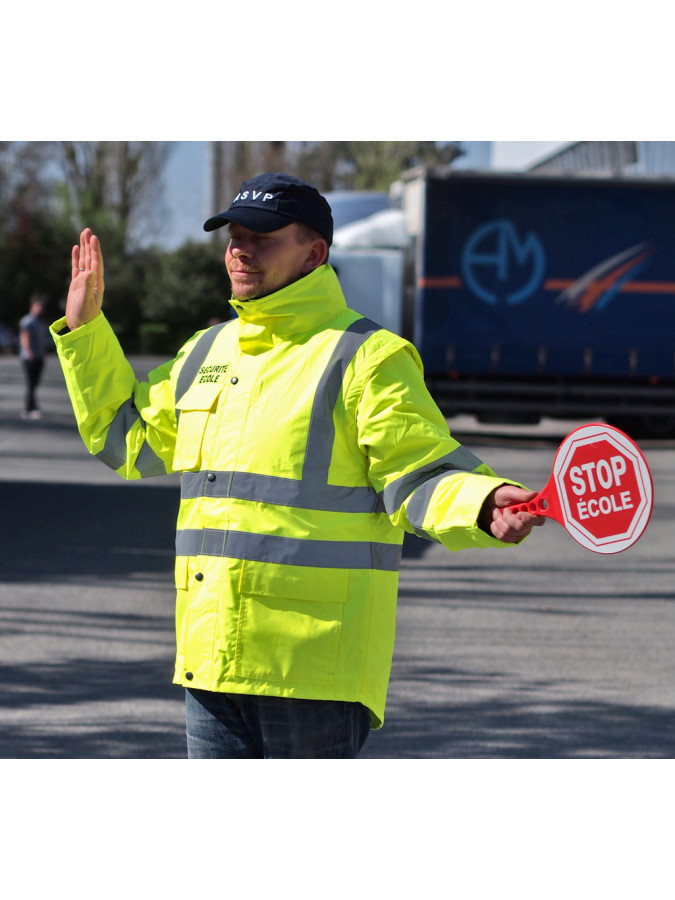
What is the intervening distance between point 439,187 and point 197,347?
1630cm

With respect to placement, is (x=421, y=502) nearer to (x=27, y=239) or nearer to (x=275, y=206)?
(x=275, y=206)

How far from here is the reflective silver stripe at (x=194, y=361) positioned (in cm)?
312

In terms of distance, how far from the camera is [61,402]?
27.8 metres

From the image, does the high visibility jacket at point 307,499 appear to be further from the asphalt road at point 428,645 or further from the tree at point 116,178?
the tree at point 116,178

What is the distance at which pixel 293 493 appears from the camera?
2852mm

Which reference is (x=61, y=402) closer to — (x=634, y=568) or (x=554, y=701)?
(x=634, y=568)

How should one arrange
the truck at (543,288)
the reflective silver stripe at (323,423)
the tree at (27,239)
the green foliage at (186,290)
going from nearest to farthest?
the reflective silver stripe at (323,423), the truck at (543,288), the green foliage at (186,290), the tree at (27,239)

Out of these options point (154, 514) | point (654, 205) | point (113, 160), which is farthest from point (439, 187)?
point (113, 160)

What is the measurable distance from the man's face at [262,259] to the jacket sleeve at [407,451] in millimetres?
340

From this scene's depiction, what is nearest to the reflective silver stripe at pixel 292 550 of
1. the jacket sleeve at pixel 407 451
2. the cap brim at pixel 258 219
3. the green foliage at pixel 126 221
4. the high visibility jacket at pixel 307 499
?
the high visibility jacket at pixel 307 499

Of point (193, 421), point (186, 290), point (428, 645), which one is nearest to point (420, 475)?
point (193, 421)

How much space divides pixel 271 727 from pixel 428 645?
177 inches

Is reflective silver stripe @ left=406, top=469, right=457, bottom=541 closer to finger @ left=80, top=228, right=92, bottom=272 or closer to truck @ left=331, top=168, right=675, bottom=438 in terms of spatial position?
finger @ left=80, top=228, right=92, bottom=272

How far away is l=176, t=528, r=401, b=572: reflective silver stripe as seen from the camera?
2.85 metres
